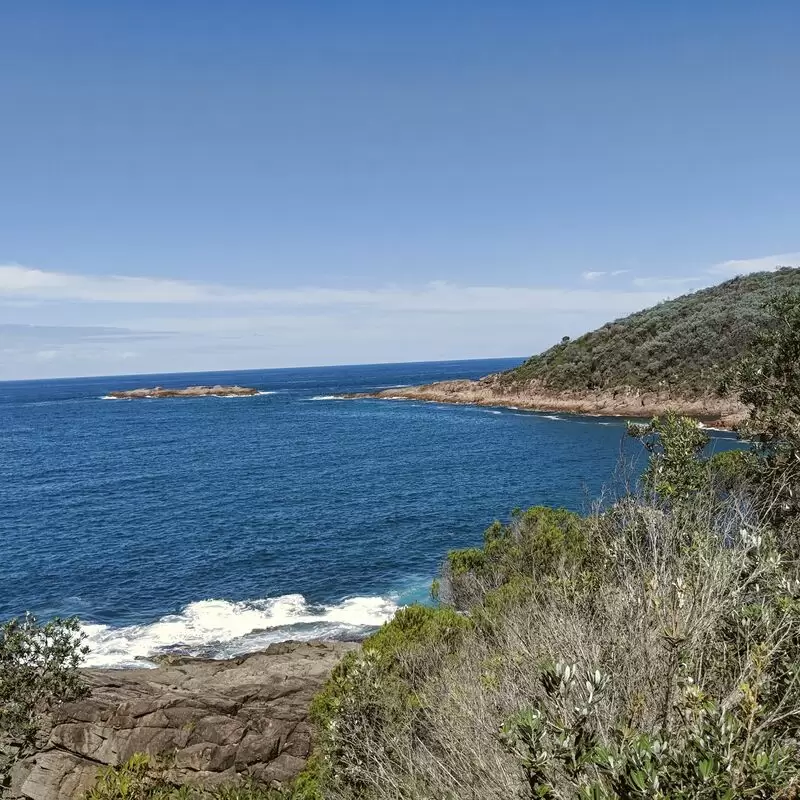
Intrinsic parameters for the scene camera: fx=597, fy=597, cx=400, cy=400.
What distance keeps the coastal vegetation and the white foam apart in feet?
29.3

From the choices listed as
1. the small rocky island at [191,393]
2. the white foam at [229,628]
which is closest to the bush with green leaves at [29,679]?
the white foam at [229,628]

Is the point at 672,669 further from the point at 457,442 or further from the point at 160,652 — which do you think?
the point at 457,442

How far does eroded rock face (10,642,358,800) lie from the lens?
653 inches

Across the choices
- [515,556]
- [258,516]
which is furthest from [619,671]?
[258,516]

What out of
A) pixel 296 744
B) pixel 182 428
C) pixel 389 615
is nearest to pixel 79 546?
pixel 389 615

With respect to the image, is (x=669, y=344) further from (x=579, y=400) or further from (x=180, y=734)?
(x=180, y=734)

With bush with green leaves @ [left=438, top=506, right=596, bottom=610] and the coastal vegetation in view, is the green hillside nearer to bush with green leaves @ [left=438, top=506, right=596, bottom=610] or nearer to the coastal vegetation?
bush with green leaves @ [left=438, top=506, right=596, bottom=610]

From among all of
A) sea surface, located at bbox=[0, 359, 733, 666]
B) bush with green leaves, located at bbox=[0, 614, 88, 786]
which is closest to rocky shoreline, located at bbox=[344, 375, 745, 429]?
sea surface, located at bbox=[0, 359, 733, 666]

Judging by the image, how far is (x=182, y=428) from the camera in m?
105

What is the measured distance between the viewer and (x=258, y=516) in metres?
47.7

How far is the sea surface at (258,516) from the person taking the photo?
3109cm

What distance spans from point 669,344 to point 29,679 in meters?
97.3

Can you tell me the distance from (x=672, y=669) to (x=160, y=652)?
82.2ft

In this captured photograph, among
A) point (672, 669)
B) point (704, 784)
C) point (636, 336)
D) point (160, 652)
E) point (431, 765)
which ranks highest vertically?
point (636, 336)
